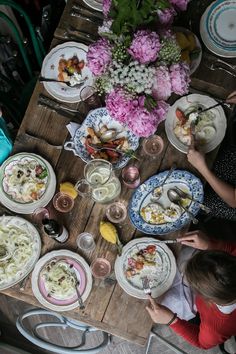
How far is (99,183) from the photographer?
214 centimetres

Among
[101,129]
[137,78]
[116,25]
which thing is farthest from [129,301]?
[116,25]

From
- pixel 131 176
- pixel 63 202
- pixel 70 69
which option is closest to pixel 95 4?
pixel 70 69

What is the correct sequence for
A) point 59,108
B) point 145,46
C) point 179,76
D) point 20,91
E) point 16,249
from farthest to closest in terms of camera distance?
point 20,91
point 59,108
point 16,249
point 179,76
point 145,46

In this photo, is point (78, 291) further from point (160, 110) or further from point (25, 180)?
point (160, 110)

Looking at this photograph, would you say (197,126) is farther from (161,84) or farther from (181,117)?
(161,84)

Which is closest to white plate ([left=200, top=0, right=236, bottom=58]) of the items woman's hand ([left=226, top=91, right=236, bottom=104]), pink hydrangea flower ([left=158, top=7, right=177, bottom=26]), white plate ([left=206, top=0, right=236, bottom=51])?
white plate ([left=206, top=0, right=236, bottom=51])

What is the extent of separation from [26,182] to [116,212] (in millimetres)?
434

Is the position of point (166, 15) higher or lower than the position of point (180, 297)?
higher

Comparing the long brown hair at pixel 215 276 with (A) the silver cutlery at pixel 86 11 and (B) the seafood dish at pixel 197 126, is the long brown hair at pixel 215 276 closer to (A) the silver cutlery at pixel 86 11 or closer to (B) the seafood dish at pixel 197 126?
(B) the seafood dish at pixel 197 126

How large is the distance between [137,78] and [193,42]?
0.60 meters

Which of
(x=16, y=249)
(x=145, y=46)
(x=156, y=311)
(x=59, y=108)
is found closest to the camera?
(x=145, y=46)

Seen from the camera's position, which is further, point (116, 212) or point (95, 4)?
point (95, 4)

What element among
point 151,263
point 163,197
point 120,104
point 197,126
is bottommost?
point 151,263

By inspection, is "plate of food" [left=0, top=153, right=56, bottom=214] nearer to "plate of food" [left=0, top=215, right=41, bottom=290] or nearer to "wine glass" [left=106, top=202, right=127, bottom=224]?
"plate of food" [left=0, top=215, right=41, bottom=290]
